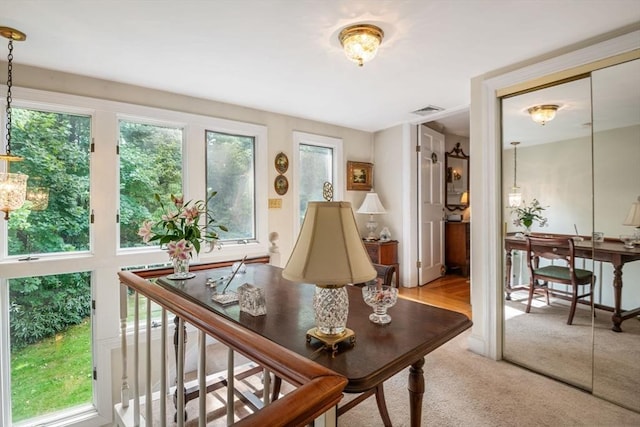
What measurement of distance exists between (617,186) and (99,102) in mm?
3919

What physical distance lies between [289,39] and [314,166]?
2279 mm

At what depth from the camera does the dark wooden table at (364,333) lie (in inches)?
38.4

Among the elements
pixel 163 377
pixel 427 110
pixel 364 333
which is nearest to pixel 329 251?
pixel 364 333

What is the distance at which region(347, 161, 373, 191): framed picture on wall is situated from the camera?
4.54 m

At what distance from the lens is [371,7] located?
1736 millimetres

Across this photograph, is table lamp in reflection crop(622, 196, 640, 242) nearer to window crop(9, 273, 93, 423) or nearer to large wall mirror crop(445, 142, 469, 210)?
large wall mirror crop(445, 142, 469, 210)

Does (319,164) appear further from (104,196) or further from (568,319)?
(568,319)

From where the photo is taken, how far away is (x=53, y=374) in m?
2.55

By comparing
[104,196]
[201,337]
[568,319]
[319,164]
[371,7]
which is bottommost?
[568,319]

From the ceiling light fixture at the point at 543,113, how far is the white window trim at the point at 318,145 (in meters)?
2.35

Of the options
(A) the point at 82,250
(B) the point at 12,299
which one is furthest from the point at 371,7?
(B) the point at 12,299

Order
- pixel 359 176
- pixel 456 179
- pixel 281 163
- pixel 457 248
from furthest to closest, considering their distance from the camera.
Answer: pixel 456 179 < pixel 457 248 < pixel 359 176 < pixel 281 163

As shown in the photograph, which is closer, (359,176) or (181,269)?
(181,269)

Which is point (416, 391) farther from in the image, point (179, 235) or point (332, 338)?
point (179, 235)
